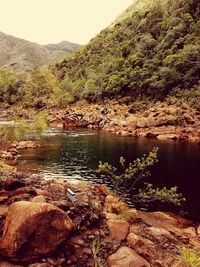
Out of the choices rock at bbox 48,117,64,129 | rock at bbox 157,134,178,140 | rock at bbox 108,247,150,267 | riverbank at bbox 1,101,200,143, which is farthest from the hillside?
rock at bbox 108,247,150,267

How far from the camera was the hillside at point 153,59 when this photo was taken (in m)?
64.0

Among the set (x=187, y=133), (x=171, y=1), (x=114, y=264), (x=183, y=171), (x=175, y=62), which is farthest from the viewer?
(x=171, y=1)

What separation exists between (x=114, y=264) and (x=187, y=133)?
1776 inches

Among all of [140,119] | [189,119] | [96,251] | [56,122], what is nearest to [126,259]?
[96,251]

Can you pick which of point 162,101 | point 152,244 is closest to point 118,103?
point 162,101

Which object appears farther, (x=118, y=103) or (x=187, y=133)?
(x=118, y=103)

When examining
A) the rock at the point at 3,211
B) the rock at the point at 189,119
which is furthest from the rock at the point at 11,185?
the rock at the point at 189,119

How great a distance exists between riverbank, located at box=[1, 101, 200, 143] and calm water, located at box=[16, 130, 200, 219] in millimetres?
10222

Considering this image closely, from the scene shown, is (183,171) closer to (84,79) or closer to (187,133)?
(187,133)

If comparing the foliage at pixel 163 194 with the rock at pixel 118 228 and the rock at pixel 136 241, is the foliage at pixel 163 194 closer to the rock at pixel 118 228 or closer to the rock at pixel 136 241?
the rock at pixel 118 228

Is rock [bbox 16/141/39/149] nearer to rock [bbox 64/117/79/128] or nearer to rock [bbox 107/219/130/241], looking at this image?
rock [bbox 107/219/130/241]

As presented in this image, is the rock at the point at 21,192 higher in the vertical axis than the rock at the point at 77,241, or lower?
higher

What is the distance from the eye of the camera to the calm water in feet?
78.5

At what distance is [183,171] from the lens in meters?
27.5
